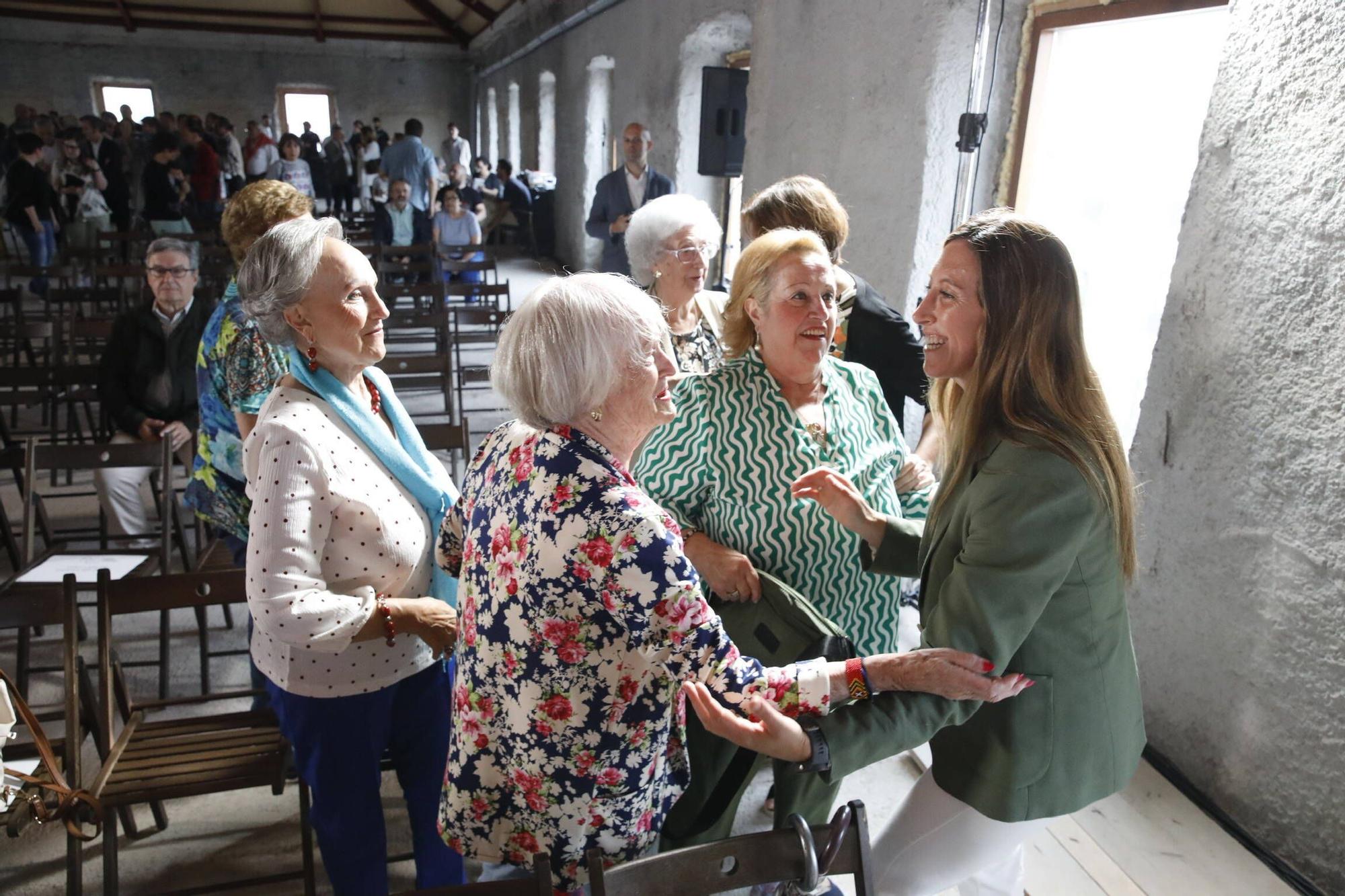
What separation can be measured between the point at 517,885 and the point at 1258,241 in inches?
95.7

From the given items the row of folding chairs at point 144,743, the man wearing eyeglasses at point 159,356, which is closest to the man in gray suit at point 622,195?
the man wearing eyeglasses at point 159,356

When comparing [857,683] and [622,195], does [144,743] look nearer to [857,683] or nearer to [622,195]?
[857,683]

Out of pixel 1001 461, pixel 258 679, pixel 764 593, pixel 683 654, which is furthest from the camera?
pixel 258 679

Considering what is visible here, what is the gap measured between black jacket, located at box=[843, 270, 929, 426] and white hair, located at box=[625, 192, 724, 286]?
0.62 m

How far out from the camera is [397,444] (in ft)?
6.31

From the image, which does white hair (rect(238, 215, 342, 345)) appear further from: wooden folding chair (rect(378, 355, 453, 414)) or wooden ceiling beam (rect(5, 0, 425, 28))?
wooden ceiling beam (rect(5, 0, 425, 28))

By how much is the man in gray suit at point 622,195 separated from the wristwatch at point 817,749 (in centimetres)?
528

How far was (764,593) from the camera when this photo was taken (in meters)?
1.91

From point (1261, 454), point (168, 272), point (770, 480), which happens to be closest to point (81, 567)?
point (168, 272)

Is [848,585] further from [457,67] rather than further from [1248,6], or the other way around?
[457,67]

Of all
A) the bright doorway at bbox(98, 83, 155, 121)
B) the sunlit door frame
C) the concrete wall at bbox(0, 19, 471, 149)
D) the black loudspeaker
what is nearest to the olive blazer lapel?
the sunlit door frame

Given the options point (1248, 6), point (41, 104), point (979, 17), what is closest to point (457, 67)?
point (41, 104)

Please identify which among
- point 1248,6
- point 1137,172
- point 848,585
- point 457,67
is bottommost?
point 848,585

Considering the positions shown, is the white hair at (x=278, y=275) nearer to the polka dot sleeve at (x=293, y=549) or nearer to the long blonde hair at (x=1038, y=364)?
the polka dot sleeve at (x=293, y=549)
